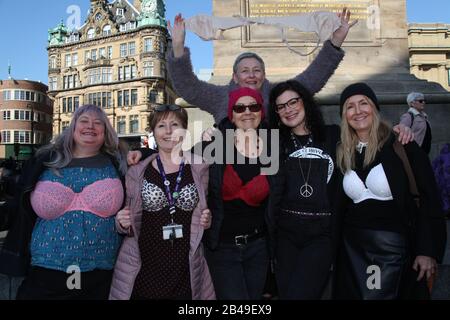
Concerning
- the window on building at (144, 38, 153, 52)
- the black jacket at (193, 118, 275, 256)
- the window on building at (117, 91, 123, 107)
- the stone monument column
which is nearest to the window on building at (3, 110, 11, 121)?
the window on building at (117, 91, 123, 107)

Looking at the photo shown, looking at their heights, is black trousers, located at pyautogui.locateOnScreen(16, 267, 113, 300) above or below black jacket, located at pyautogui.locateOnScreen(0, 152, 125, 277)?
below

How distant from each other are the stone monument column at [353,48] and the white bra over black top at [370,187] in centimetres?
442

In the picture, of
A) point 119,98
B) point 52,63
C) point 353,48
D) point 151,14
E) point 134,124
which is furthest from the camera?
point 52,63

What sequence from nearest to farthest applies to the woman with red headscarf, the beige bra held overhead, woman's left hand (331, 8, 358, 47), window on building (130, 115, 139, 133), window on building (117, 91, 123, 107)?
the woman with red headscarf → woman's left hand (331, 8, 358, 47) → the beige bra held overhead → window on building (130, 115, 139, 133) → window on building (117, 91, 123, 107)

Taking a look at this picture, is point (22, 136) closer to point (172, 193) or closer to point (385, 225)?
point (172, 193)

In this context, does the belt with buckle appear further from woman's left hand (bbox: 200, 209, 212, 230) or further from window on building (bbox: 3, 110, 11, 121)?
window on building (bbox: 3, 110, 11, 121)

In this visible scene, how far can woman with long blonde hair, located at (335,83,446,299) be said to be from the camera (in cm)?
263

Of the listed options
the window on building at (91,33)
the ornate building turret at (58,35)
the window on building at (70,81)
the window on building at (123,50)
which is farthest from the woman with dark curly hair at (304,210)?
the ornate building turret at (58,35)

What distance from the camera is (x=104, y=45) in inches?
3000

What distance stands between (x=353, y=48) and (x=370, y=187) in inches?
216

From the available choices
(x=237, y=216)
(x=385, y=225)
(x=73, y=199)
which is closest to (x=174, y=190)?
(x=237, y=216)

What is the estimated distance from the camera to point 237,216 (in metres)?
2.89
